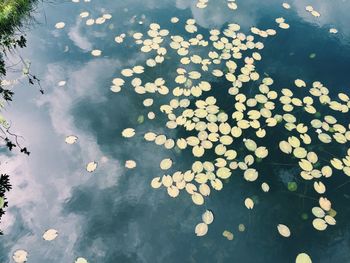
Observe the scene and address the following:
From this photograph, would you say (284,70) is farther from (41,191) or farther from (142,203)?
(41,191)

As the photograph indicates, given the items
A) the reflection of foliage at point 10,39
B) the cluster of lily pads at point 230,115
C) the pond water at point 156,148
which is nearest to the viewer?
the pond water at point 156,148

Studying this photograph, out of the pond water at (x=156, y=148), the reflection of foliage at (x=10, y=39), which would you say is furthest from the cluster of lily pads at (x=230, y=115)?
the reflection of foliage at (x=10, y=39)

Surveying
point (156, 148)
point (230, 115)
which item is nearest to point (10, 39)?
point (156, 148)

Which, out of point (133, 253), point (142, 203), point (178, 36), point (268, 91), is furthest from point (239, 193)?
point (178, 36)

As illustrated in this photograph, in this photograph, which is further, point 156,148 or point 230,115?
point 230,115

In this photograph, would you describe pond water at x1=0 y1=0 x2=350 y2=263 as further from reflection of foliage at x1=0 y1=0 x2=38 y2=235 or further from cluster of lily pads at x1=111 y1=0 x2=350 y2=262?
reflection of foliage at x1=0 y1=0 x2=38 y2=235

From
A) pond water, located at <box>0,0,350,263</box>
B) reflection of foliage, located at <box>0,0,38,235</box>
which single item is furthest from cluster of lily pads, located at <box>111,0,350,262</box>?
reflection of foliage, located at <box>0,0,38,235</box>

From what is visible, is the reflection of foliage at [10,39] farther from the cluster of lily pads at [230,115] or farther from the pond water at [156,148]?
the cluster of lily pads at [230,115]

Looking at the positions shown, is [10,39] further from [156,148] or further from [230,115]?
[230,115]
